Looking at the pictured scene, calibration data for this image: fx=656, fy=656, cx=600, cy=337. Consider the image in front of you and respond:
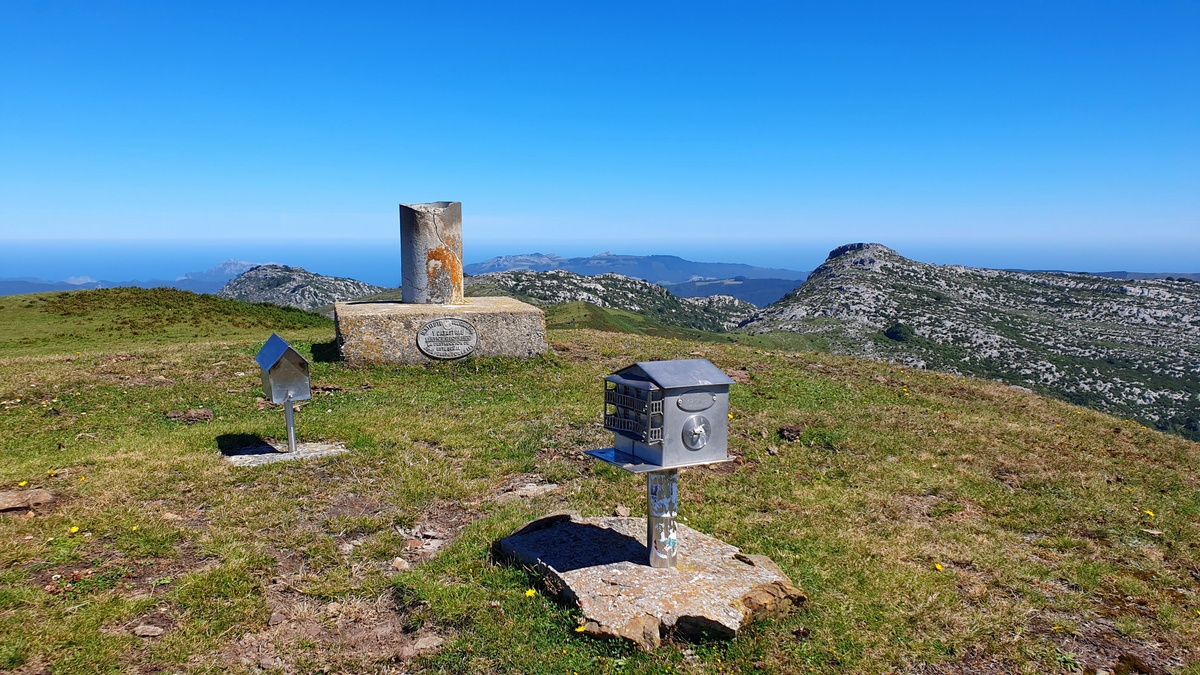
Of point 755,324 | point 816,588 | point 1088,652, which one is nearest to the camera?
point 1088,652

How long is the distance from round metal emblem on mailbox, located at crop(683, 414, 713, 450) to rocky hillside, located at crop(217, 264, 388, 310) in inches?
6120

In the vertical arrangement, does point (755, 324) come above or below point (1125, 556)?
below

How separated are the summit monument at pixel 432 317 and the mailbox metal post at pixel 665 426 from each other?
32.2ft

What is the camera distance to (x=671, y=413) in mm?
5613

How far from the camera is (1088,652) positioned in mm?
5750

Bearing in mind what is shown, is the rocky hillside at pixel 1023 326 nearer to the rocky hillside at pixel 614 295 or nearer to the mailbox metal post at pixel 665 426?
the rocky hillside at pixel 614 295

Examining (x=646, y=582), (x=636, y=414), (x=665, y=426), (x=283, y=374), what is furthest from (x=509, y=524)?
(x=283, y=374)

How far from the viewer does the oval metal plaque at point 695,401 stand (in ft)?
18.5

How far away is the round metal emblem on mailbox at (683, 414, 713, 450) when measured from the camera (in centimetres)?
571

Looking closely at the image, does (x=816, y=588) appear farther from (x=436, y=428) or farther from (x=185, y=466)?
(x=185, y=466)

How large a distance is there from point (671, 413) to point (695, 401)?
0.26 metres

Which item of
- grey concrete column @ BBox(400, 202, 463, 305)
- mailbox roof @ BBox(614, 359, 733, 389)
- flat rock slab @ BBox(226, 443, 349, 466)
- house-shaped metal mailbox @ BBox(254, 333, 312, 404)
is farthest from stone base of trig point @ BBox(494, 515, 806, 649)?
grey concrete column @ BBox(400, 202, 463, 305)

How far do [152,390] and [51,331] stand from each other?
509 inches

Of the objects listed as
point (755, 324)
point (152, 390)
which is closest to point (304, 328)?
point (152, 390)
